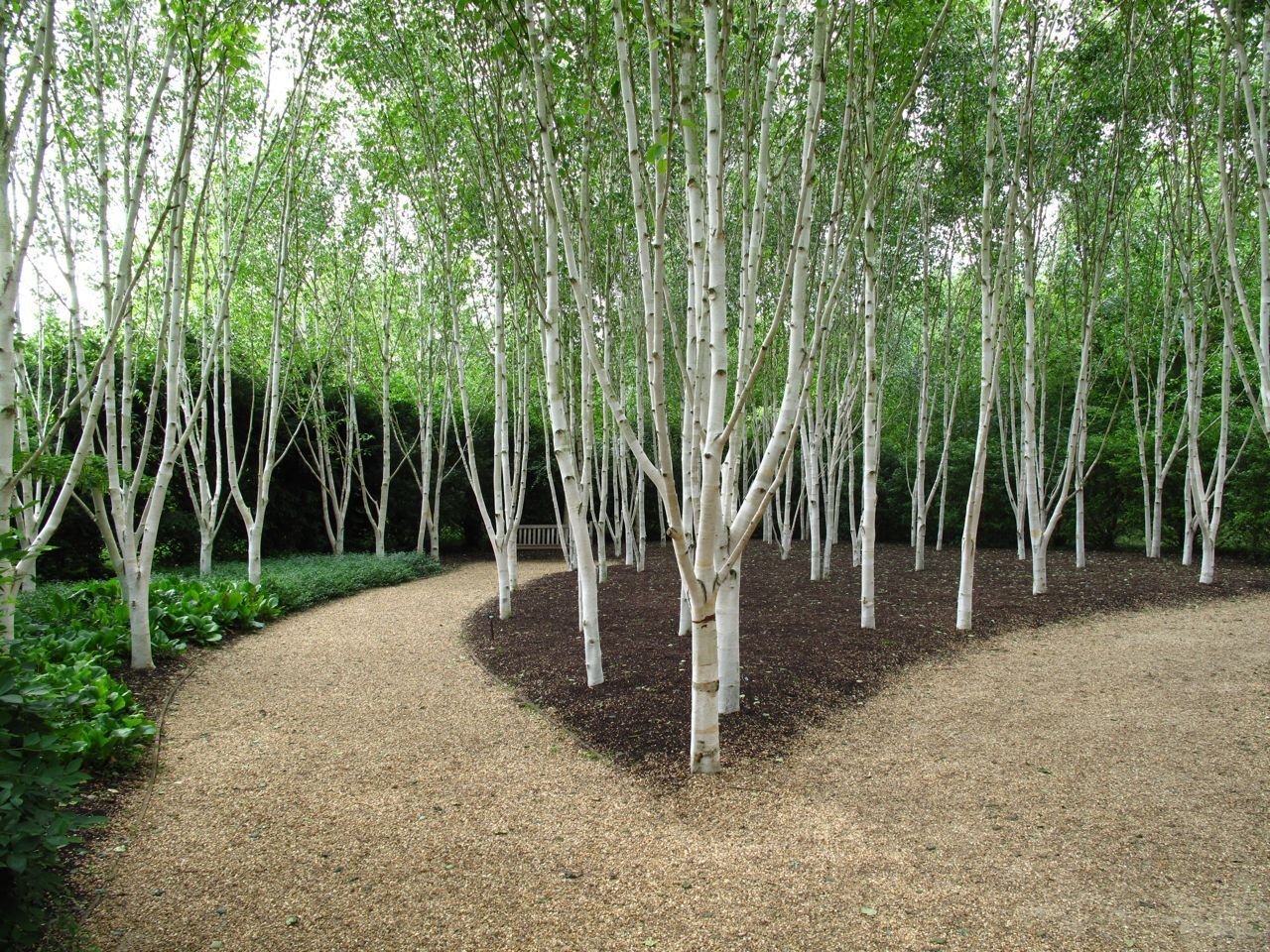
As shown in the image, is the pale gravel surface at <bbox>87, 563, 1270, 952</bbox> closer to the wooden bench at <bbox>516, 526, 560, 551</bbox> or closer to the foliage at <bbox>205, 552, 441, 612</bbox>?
the foliage at <bbox>205, 552, 441, 612</bbox>

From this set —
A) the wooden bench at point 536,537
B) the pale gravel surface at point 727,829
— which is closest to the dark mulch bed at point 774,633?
the pale gravel surface at point 727,829

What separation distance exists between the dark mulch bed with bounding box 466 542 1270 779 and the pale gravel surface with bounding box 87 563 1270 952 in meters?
0.26

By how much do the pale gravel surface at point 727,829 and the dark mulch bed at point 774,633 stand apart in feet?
0.84

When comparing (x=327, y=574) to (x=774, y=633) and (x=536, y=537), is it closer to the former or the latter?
(x=536, y=537)

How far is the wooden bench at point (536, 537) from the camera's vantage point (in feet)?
49.2

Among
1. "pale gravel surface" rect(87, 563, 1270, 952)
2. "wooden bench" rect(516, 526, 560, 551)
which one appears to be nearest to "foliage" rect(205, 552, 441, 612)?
"wooden bench" rect(516, 526, 560, 551)

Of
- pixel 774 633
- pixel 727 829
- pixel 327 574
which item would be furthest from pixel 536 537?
pixel 727 829

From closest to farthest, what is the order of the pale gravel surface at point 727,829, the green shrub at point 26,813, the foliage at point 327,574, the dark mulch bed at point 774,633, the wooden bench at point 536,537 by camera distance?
A: 1. the green shrub at point 26,813
2. the pale gravel surface at point 727,829
3. the dark mulch bed at point 774,633
4. the foliage at point 327,574
5. the wooden bench at point 536,537

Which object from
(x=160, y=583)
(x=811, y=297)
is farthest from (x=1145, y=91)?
(x=160, y=583)

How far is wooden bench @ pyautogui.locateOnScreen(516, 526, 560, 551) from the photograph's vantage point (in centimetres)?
1498

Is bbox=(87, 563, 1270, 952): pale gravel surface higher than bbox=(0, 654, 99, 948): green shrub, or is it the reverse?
bbox=(0, 654, 99, 948): green shrub

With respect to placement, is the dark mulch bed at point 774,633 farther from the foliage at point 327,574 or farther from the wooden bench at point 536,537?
the wooden bench at point 536,537

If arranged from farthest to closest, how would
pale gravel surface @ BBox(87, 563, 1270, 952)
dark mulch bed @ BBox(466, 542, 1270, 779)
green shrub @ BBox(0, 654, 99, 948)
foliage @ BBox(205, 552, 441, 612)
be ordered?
foliage @ BBox(205, 552, 441, 612), dark mulch bed @ BBox(466, 542, 1270, 779), pale gravel surface @ BBox(87, 563, 1270, 952), green shrub @ BBox(0, 654, 99, 948)

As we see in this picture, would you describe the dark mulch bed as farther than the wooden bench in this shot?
No
